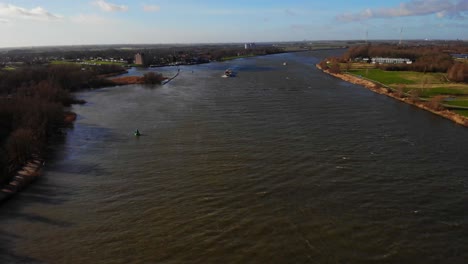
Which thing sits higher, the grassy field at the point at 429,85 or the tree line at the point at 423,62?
the tree line at the point at 423,62

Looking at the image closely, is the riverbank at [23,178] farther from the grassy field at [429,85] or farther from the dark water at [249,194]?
the grassy field at [429,85]

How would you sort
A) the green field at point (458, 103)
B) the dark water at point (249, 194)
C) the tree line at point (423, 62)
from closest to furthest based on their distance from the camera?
the dark water at point (249, 194), the green field at point (458, 103), the tree line at point (423, 62)

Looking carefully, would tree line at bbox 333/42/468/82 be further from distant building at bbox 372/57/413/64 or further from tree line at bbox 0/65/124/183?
tree line at bbox 0/65/124/183

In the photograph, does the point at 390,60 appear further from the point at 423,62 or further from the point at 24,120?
the point at 24,120

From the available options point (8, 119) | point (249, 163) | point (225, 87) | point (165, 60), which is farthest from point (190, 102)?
point (165, 60)

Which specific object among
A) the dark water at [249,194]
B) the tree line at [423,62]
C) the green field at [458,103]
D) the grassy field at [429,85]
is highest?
the tree line at [423,62]

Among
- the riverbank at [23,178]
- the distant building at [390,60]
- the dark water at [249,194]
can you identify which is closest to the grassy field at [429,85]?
the dark water at [249,194]

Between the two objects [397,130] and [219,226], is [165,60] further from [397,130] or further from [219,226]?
[219,226]

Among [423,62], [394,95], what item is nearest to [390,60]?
[423,62]

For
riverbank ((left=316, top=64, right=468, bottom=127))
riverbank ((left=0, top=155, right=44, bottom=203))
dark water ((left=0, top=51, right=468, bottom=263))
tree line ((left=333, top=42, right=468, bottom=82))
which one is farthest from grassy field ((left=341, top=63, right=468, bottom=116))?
riverbank ((left=0, top=155, right=44, bottom=203))
